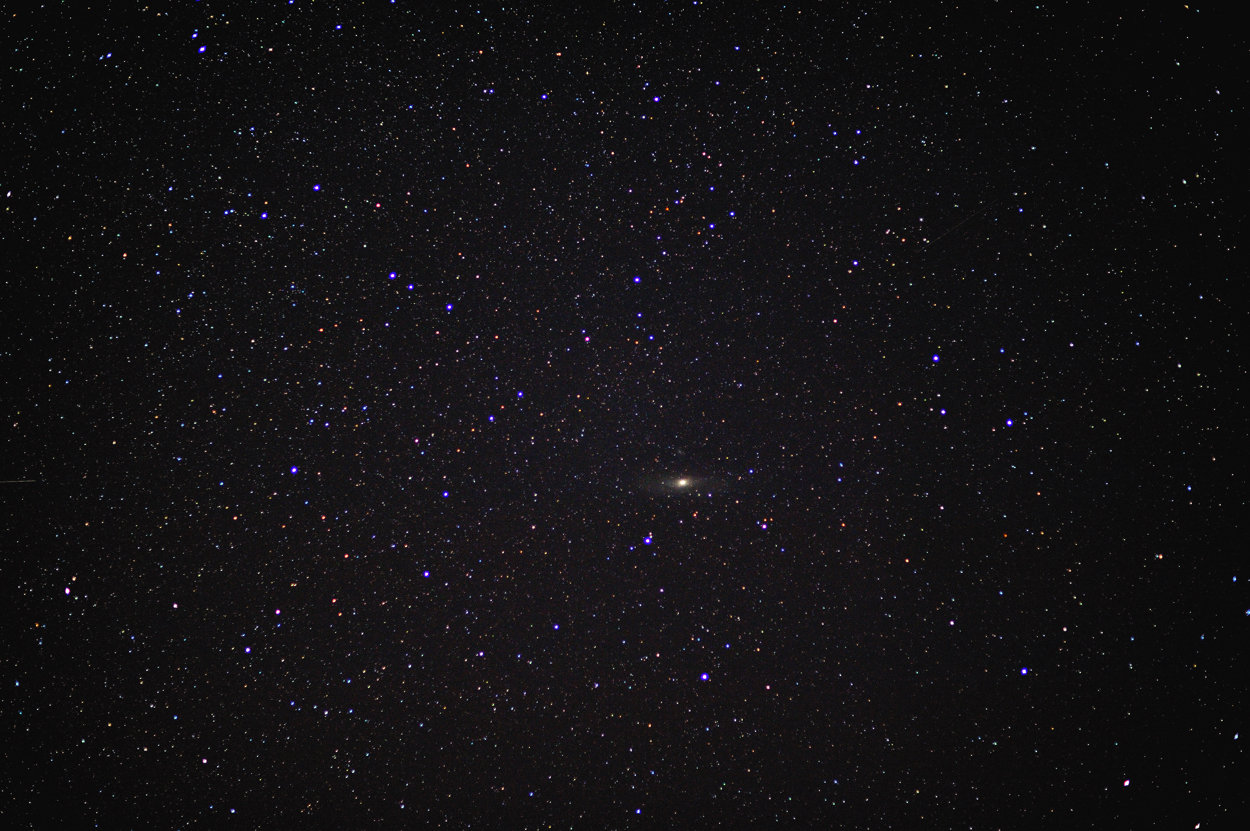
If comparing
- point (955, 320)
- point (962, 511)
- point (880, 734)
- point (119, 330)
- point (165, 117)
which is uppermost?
point (165, 117)

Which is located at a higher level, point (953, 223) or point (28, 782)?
point (953, 223)

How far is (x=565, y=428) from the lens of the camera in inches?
14.5

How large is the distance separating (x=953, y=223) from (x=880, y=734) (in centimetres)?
33

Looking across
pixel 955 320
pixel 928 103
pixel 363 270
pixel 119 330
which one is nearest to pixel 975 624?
pixel 955 320

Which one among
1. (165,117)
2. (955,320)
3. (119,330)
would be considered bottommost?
(955,320)

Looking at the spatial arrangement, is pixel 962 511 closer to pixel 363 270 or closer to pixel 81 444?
pixel 363 270

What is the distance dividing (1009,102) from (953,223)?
3.6 inches

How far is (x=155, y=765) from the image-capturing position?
14.0 inches

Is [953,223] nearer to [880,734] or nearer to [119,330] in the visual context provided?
[880,734]

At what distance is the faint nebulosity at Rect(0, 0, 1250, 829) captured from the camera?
36cm

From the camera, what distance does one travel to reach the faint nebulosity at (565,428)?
356 millimetres

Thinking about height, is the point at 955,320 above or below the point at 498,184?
below

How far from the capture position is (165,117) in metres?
0.36

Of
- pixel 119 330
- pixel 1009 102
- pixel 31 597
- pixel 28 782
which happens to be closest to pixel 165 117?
pixel 119 330
